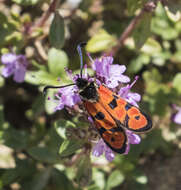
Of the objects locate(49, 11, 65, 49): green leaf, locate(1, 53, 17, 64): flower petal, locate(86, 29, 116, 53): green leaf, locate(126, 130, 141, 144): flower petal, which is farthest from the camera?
locate(86, 29, 116, 53): green leaf

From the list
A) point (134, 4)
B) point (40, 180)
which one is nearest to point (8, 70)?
point (40, 180)

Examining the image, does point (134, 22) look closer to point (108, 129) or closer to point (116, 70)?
point (116, 70)

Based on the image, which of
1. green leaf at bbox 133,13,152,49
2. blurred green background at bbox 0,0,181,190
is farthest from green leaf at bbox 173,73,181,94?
green leaf at bbox 133,13,152,49

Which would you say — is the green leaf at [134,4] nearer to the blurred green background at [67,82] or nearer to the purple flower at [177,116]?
the blurred green background at [67,82]

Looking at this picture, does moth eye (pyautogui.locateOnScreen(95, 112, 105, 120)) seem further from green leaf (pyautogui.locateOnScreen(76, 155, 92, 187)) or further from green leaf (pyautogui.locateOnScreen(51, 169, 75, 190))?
green leaf (pyautogui.locateOnScreen(51, 169, 75, 190))

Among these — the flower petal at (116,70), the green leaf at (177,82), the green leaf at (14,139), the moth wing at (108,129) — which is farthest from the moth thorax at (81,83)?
the green leaf at (177,82)

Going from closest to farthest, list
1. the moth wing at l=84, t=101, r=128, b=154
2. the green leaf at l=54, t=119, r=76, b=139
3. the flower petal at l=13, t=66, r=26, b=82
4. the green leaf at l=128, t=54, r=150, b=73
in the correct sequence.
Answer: the moth wing at l=84, t=101, r=128, b=154 < the green leaf at l=54, t=119, r=76, b=139 < the flower petal at l=13, t=66, r=26, b=82 < the green leaf at l=128, t=54, r=150, b=73
